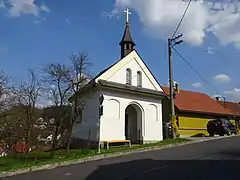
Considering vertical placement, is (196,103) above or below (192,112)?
above

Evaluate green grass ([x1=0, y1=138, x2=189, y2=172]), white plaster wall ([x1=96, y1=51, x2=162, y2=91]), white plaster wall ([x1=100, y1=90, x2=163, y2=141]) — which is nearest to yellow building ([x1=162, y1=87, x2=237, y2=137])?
white plaster wall ([x1=100, y1=90, x2=163, y2=141])

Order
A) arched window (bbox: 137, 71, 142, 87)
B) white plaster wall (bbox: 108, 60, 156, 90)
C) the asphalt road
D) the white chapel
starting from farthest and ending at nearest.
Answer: arched window (bbox: 137, 71, 142, 87) → white plaster wall (bbox: 108, 60, 156, 90) → the white chapel → the asphalt road

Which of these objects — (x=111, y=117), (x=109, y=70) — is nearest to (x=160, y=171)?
(x=111, y=117)

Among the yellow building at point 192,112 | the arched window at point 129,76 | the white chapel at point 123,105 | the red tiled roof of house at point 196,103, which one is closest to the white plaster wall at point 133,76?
the white chapel at point 123,105

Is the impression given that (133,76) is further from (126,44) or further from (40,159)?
(40,159)

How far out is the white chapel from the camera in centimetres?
2425

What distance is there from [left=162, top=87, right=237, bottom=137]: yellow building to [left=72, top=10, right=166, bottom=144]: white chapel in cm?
514

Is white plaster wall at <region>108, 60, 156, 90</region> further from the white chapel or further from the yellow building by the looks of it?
the yellow building

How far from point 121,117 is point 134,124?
10.4 ft

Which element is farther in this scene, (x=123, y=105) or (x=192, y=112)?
(x=192, y=112)

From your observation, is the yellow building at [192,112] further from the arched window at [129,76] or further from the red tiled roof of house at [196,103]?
the arched window at [129,76]

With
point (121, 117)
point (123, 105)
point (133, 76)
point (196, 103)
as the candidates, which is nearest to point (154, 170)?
point (121, 117)

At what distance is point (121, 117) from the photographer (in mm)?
25031

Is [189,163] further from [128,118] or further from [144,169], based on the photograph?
[128,118]
